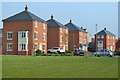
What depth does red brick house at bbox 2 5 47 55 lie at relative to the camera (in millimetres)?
72750

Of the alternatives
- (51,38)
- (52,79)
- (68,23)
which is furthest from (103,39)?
(52,79)

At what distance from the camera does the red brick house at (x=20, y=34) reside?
7275cm

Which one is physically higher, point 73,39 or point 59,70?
point 73,39

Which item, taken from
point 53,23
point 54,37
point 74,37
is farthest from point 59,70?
point 74,37

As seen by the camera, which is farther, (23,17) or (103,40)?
(103,40)

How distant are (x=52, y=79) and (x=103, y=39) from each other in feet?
358

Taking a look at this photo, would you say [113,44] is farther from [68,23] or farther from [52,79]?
[52,79]

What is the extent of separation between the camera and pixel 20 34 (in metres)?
73.8

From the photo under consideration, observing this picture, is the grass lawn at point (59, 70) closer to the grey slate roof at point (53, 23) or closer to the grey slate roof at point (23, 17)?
the grey slate roof at point (23, 17)

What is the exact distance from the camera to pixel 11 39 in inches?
2916

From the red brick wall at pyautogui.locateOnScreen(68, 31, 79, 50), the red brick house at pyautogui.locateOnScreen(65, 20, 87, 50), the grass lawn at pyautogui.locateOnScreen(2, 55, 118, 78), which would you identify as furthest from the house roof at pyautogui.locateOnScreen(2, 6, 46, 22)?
the grass lawn at pyautogui.locateOnScreen(2, 55, 118, 78)

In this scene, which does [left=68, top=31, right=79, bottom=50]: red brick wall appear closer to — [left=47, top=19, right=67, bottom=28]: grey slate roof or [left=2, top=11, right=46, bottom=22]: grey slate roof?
[left=47, top=19, right=67, bottom=28]: grey slate roof

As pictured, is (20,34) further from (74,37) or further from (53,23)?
(74,37)

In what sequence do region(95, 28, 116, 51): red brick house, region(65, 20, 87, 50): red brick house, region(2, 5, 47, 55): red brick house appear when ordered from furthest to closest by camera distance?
region(95, 28, 116, 51): red brick house
region(65, 20, 87, 50): red brick house
region(2, 5, 47, 55): red brick house
